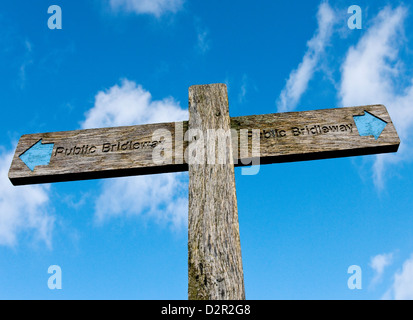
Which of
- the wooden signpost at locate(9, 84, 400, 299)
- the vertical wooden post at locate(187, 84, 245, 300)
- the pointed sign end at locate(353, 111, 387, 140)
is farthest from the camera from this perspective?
the pointed sign end at locate(353, 111, 387, 140)

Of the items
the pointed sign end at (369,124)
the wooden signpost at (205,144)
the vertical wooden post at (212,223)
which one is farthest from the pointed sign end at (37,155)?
the pointed sign end at (369,124)

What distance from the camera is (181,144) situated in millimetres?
1981

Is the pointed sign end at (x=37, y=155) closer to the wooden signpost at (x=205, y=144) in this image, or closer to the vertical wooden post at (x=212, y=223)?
the wooden signpost at (x=205, y=144)

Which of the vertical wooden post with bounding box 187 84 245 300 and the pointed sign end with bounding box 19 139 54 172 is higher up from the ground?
the pointed sign end with bounding box 19 139 54 172

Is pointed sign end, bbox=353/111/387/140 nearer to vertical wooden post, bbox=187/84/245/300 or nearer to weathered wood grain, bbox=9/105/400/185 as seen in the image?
weathered wood grain, bbox=9/105/400/185

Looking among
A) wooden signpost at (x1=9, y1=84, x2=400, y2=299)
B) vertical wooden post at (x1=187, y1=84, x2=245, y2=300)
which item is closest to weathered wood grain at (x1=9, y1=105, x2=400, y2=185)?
wooden signpost at (x1=9, y1=84, x2=400, y2=299)

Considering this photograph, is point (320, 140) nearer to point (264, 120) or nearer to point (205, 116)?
point (264, 120)

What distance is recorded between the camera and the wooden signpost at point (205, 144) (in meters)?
1.88

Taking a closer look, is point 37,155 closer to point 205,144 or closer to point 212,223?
point 205,144

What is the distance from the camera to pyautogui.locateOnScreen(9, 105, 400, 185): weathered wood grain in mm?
1945

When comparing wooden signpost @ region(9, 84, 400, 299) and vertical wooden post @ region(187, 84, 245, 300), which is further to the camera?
wooden signpost @ region(9, 84, 400, 299)

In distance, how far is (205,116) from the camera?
1971 millimetres

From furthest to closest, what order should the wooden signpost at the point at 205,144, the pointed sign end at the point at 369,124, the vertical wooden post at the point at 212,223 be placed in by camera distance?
the pointed sign end at the point at 369,124 → the wooden signpost at the point at 205,144 → the vertical wooden post at the point at 212,223

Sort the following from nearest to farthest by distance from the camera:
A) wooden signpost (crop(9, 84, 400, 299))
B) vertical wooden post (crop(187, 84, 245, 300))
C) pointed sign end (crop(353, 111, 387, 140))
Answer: vertical wooden post (crop(187, 84, 245, 300)), wooden signpost (crop(9, 84, 400, 299)), pointed sign end (crop(353, 111, 387, 140))
